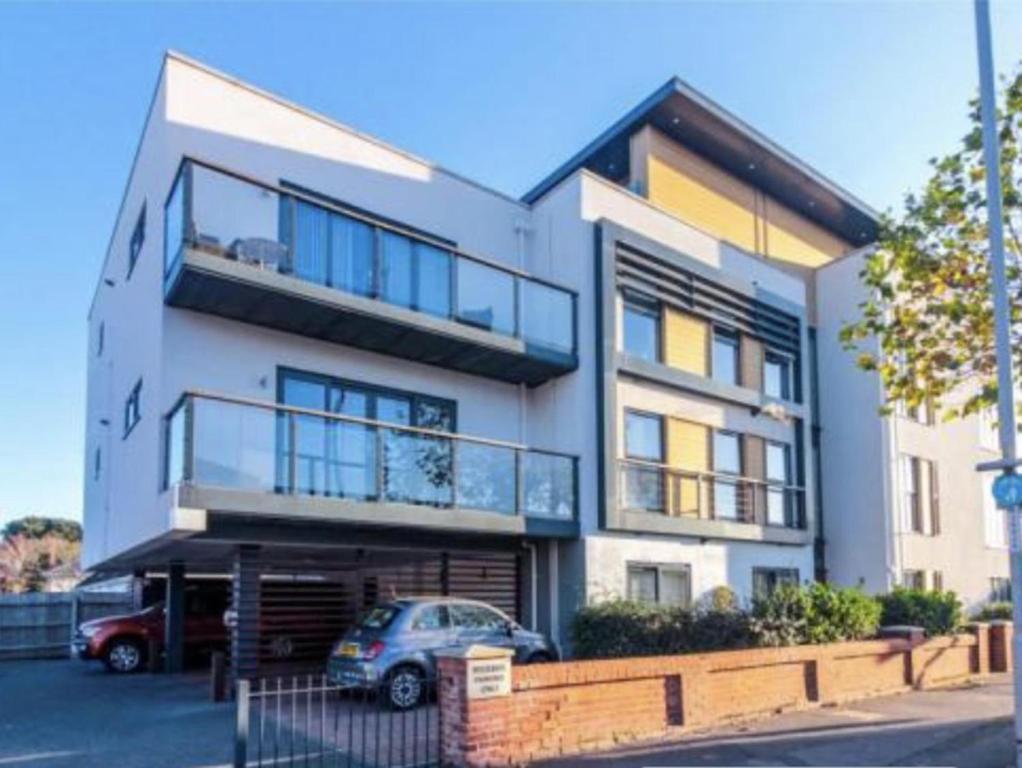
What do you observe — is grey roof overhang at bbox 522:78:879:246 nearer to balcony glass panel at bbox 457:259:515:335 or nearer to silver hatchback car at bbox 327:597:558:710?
balcony glass panel at bbox 457:259:515:335

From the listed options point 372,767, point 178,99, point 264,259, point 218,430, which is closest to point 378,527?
point 218,430

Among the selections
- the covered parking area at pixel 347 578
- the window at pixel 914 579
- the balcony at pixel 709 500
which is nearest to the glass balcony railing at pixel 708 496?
the balcony at pixel 709 500

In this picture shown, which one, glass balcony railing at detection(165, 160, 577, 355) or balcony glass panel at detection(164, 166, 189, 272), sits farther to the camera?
glass balcony railing at detection(165, 160, 577, 355)

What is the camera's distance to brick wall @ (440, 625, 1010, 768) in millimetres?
9531

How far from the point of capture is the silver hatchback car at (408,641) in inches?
496

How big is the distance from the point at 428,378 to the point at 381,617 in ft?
17.2

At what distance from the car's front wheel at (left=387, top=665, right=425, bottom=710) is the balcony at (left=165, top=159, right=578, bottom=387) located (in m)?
5.35

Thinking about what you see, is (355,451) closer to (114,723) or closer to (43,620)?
(114,723)

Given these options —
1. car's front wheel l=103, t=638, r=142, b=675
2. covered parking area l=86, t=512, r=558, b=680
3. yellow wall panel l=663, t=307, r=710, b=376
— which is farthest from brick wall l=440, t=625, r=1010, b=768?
car's front wheel l=103, t=638, r=142, b=675

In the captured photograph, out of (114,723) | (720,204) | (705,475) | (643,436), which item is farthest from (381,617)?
(720,204)

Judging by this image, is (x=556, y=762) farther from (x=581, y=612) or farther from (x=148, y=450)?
(x=148, y=450)

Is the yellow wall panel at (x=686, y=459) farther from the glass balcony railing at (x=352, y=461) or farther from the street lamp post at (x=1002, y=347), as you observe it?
the street lamp post at (x=1002, y=347)

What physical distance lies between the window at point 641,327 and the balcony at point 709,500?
2.22 meters

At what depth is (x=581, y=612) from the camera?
14.9 meters
